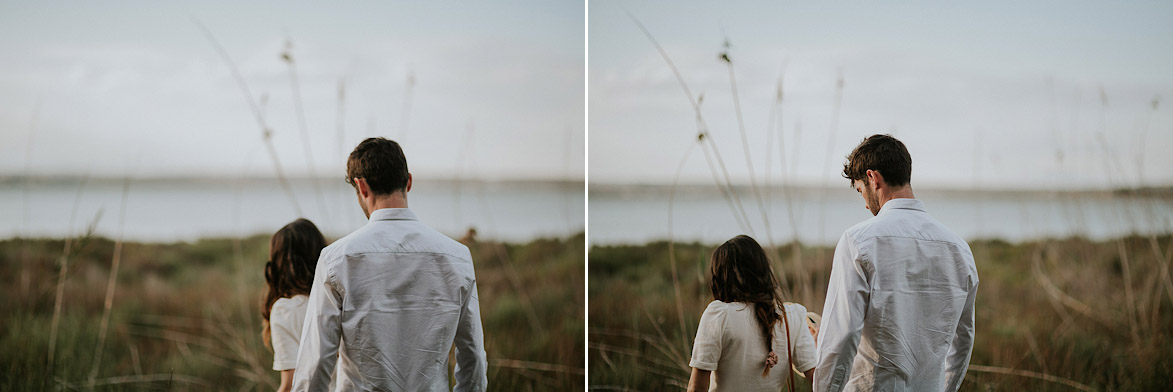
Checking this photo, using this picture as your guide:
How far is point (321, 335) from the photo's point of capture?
2047 millimetres

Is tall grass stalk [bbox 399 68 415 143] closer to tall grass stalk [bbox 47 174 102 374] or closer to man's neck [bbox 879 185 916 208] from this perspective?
tall grass stalk [bbox 47 174 102 374]

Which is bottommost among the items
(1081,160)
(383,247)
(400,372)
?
(400,372)

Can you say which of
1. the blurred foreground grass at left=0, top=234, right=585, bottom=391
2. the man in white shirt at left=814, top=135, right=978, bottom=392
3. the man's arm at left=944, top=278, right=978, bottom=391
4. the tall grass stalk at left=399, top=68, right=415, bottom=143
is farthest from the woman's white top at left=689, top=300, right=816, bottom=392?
the tall grass stalk at left=399, top=68, right=415, bottom=143

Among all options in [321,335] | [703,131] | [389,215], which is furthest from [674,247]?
[321,335]

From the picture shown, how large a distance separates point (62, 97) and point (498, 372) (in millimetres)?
2169

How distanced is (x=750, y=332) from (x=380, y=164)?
4.30 feet

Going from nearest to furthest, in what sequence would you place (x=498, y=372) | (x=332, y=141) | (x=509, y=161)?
(x=332, y=141), (x=498, y=372), (x=509, y=161)

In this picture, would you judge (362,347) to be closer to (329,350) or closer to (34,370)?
(329,350)

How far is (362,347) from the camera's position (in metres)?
2.12

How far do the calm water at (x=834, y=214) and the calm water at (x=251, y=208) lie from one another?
0.29m

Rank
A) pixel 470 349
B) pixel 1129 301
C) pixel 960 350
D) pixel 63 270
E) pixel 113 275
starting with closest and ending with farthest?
pixel 470 349 → pixel 960 350 → pixel 1129 301 → pixel 63 270 → pixel 113 275

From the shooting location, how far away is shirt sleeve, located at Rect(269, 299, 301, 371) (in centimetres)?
247

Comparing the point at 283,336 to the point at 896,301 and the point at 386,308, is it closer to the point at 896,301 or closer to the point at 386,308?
the point at 386,308

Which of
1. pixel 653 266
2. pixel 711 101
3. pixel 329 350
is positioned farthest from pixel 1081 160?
pixel 329 350
